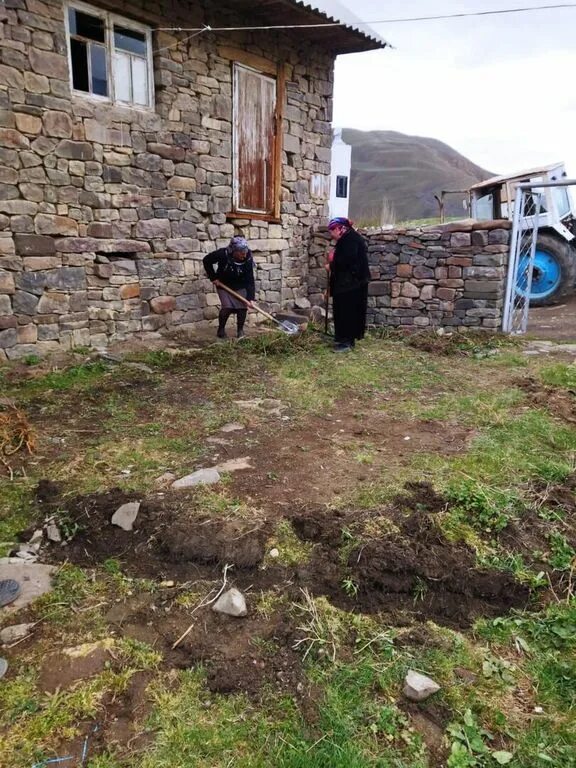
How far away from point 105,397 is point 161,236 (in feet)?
9.27

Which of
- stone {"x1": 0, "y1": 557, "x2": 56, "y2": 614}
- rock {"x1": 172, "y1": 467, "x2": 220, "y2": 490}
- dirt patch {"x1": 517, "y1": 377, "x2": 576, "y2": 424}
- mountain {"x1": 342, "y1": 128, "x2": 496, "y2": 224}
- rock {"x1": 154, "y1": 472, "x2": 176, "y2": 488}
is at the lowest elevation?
stone {"x1": 0, "y1": 557, "x2": 56, "y2": 614}

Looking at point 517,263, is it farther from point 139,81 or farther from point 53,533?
point 53,533

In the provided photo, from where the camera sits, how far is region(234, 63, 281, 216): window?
25.7 ft

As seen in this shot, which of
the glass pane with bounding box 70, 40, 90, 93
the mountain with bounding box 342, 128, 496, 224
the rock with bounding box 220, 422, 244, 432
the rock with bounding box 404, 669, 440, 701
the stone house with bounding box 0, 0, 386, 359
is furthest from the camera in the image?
the mountain with bounding box 342, 128, 496, 224

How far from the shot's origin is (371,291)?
8508 millimetres

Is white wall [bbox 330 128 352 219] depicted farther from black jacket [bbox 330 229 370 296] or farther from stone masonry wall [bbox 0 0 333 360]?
black jacket [bbox 330 229 370 296]

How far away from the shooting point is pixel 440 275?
8.09m

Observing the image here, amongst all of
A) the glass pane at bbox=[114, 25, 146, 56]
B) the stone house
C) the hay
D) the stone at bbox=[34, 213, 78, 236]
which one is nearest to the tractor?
the stone house

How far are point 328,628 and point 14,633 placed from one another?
124cm

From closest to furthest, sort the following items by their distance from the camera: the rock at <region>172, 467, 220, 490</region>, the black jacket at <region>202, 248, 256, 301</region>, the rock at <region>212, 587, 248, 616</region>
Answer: the rock at <region>212, 587, 248, 616</region>
the rock at <region>172, 467, 220, 490</region>
the black jacket at <region>202, 248, 256, 301</region>

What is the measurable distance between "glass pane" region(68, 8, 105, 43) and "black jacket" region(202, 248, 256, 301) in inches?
105

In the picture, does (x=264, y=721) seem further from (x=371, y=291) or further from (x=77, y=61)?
(x=371, y=291)

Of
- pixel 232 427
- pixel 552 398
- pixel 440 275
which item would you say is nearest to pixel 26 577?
pixel 232 427

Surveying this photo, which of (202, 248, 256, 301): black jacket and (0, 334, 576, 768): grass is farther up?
(202, 248, 256, 301): black jacket
